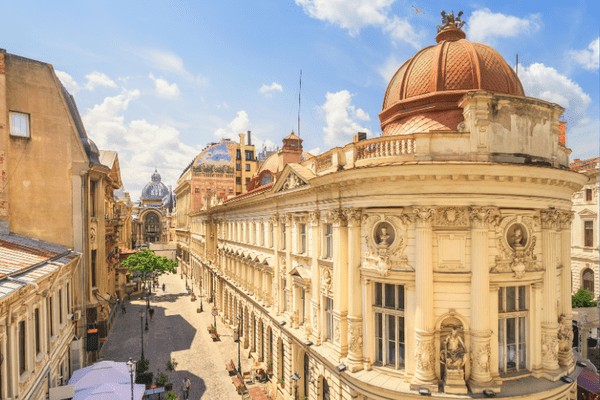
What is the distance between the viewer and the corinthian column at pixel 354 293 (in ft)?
51.6

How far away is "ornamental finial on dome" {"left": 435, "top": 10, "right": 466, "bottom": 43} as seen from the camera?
1942 cm

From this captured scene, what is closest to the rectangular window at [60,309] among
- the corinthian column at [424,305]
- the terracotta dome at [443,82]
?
the corinthian column at [424,305]

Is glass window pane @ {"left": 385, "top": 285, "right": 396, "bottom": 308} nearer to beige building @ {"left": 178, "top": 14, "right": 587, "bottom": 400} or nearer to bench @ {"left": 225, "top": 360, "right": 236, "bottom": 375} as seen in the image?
beige building @ {"left": 178, "top": 14, "right": 587, "bottom": 400}

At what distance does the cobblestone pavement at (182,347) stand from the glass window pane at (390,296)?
14.2m

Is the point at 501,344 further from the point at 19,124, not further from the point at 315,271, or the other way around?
the point at 19,124

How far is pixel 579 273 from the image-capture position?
36.8m

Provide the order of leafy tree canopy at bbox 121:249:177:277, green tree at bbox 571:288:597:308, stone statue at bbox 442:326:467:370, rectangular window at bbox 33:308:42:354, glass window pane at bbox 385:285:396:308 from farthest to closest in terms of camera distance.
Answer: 1. leafy tree canopy at bbox 121:249:177:277
2. green tree at bbox 571:288:597:308
3. glass window pane at bbox 385:285:396:308
4. rectangular window at bbox 33:308:42:354
5. stone statue at bbox 442:326:467:370

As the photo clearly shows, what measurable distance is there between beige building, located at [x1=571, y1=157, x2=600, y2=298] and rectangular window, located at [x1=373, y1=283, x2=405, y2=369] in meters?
29.3

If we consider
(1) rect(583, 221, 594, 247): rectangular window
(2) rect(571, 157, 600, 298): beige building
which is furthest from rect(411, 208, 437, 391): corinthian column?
(1) rect(583, 221, 594, 247): rectangular window

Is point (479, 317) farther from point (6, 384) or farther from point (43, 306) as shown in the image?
point (43, 306)

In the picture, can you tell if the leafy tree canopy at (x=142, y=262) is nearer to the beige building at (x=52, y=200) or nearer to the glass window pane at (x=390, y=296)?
the beige building at (x=52, y=200)

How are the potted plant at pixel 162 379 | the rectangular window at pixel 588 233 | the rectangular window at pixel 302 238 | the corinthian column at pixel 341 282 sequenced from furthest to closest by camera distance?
the rectangular window at pixel 588 233
the potted plant at pixel 162 379
the rectangular window at pixel 302 238
the corinthian column at pixel 341 282

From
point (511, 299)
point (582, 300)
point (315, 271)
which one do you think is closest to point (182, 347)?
point (315, 271)

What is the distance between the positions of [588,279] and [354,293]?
33214 mm
